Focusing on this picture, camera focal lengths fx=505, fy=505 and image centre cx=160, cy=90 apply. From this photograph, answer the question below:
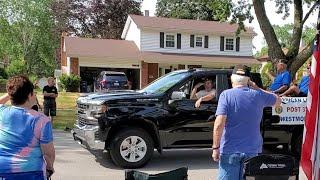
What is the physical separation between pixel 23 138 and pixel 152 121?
5378mm

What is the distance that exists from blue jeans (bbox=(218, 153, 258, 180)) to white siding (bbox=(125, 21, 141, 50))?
127 feet

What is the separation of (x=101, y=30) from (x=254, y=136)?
51.6 m

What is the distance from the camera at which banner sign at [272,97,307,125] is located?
9930 mm

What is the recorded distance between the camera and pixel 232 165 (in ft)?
16.7

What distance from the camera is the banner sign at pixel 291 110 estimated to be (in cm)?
993

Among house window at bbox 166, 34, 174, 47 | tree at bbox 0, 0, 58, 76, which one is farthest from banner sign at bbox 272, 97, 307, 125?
tree at bbox 0, 0, 58, 76

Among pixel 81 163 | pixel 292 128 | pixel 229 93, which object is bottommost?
pixel 81 163

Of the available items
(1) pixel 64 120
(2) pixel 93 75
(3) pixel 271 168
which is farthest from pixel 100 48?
(3) pixel 271 168

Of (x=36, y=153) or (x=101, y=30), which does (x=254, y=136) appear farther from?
(x=101, y=30)

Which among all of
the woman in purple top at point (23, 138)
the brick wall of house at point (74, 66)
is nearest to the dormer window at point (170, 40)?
the brick wall of house at point (74, 66)

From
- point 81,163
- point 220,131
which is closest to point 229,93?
point 220,131

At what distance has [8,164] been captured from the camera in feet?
13.2

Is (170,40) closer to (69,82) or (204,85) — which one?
(69,82)

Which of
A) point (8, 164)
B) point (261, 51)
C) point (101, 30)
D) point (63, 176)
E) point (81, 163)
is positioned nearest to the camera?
point (8, 164)
